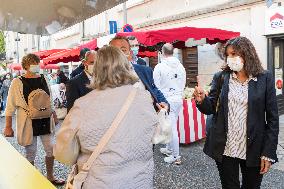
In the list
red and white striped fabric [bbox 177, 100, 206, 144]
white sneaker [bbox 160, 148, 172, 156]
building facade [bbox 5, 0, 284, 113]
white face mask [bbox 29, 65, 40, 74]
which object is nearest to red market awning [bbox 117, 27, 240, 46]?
building facade [bbox 5, 0, 284, 113]

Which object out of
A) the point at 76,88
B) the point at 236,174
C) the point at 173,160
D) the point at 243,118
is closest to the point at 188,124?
the point at 173,160

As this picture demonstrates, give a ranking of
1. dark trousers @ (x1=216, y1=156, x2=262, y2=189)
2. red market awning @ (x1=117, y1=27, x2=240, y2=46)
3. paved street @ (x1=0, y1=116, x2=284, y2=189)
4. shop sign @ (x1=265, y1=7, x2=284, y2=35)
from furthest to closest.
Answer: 1. shop sign @ (x1=265, y1=7, x2=284, y2=35)
2. red market awning @ (x1=117, y1=27, x2=240, y2=46)
3. paved street @ (x1=0, y1=116, x2=284, y2=189)
4. dark trousers @ (x1=216, y1=156, x2=262, y2=189)

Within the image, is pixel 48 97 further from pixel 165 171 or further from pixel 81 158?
pixel 81 158

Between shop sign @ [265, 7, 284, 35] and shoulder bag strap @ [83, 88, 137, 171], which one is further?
shop sign @ [265, 7, 284, 35]

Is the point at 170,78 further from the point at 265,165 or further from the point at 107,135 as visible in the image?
the point at 107,135

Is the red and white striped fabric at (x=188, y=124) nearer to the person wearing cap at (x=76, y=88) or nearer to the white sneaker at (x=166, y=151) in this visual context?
the white sneaker at (x=166, y=151)

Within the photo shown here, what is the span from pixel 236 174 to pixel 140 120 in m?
1.13

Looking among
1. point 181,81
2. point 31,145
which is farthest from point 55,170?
point 181,81

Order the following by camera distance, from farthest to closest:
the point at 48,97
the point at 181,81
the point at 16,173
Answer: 1. the point at 181,81
2. the point at 48,97
3. the point at 16,173

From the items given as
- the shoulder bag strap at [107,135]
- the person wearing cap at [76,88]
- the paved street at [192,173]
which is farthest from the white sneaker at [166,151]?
the shoulder bag strap at [107,135]

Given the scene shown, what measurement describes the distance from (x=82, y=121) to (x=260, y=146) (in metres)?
1.46

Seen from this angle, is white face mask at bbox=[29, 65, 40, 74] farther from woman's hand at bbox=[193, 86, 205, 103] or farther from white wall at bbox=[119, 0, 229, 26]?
white wall at bbox=[119, 0, 229, 26]

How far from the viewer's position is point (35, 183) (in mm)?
2615

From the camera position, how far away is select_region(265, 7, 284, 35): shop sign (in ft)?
30.9
